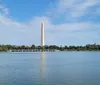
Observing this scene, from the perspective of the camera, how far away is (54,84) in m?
35.0

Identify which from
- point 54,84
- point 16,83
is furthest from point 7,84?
point 54,84

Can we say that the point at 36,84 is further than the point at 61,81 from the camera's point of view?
No

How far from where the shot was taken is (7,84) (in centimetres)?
3481

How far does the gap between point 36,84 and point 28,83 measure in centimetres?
140

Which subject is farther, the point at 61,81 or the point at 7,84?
the point at 61,81

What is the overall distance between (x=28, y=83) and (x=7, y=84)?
2.99 m

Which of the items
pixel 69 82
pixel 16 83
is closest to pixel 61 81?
pixel 69 82

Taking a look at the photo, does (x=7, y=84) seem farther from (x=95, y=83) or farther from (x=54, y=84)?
(x=95, y=83)

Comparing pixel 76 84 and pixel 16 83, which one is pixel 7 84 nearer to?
pixel 16 83

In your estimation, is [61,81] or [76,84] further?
[61,81]

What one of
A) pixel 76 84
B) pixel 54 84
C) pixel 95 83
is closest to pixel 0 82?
pixel 54 84

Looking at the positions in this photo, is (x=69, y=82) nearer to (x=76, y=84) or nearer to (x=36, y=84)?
(x=76, y=84)

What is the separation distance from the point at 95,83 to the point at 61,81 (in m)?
5.13

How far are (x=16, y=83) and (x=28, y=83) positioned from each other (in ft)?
5.58
